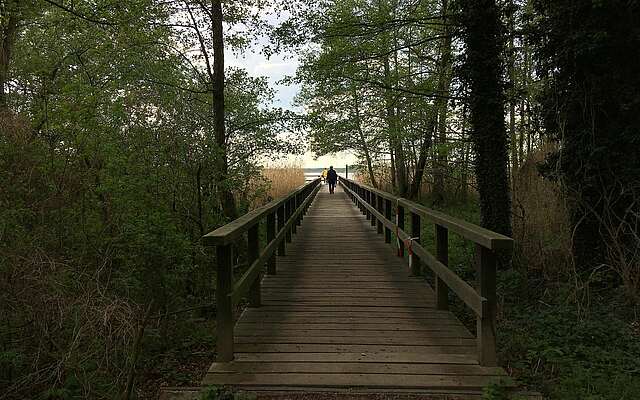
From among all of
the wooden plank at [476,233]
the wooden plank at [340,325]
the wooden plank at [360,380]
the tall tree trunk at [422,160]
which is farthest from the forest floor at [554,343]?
the tall tree trunk at [422,160]

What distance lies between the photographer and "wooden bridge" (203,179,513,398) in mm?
3307

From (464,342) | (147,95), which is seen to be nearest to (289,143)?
(147,95)

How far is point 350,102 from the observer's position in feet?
64.1

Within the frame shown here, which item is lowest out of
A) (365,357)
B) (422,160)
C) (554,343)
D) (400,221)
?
(554,343)

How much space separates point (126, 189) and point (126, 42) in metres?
5.08

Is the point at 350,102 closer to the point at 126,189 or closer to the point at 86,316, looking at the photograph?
the point at 126,189

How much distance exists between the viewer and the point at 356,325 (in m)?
4.49

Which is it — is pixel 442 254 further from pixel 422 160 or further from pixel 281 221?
pixel 422 160

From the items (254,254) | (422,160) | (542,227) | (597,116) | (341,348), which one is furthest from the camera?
(422,160)

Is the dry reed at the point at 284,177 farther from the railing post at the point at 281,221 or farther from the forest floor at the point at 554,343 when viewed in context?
the forest floor at the point at 554,343

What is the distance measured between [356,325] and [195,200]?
8.58 feet

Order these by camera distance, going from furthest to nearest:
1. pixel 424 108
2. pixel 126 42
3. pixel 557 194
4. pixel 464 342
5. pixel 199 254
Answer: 1. pixel 424 108
2. pixel 126 42
3. pixel 557 194
4. pixel 199 254
5. pixel 464 342

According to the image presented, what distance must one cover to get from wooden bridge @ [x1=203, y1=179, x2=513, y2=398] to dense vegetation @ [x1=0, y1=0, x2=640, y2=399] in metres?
0.40

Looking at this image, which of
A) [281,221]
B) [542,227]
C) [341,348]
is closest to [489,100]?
[542,227]
